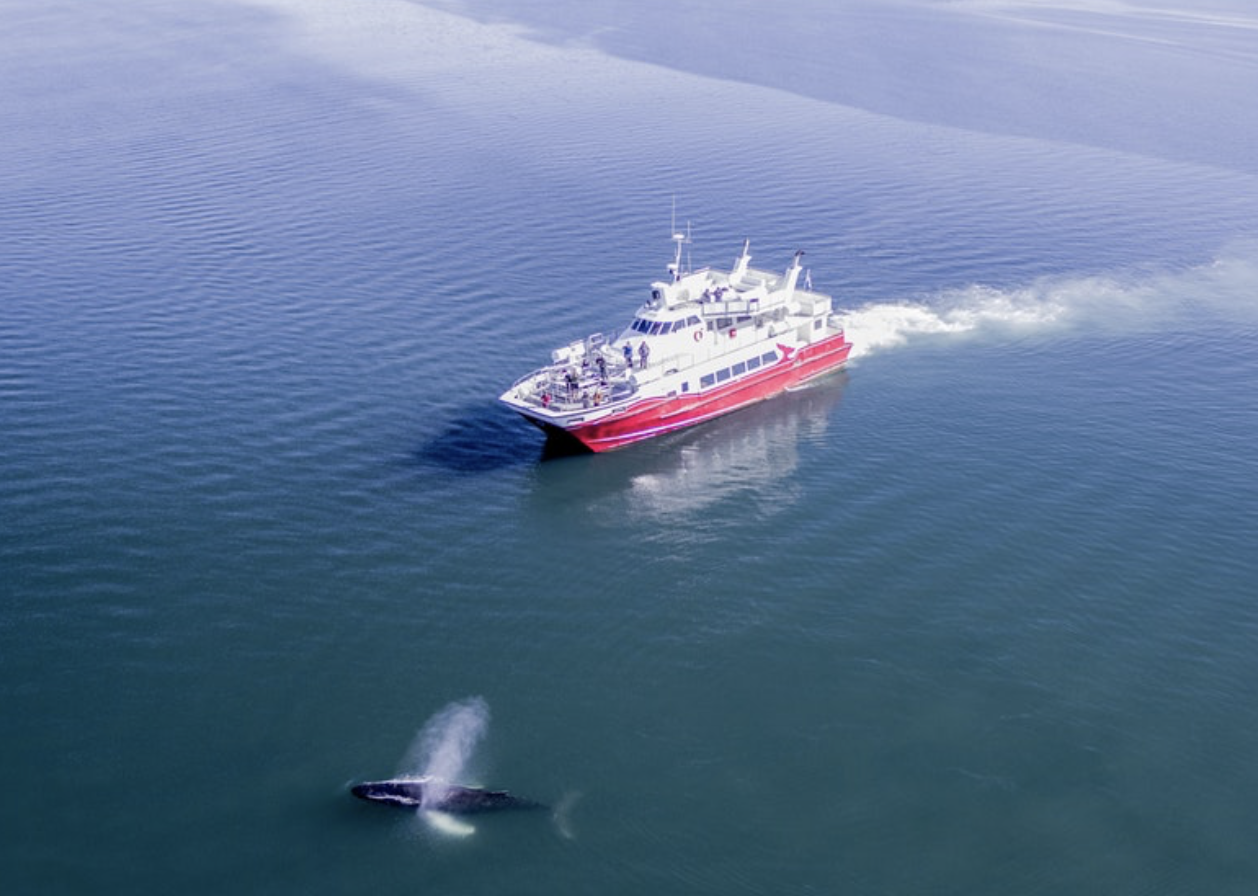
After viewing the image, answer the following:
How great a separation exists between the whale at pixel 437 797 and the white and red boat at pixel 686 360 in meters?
41.9

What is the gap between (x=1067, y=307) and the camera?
131 metres

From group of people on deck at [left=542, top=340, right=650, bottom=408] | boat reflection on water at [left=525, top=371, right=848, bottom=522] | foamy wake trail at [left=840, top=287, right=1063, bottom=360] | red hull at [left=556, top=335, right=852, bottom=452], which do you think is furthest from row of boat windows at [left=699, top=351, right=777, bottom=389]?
foamy wake trail at [left=840, top=287, right=1063, bottom=360]

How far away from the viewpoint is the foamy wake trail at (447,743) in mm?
61000

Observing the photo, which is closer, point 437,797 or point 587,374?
point 437,797

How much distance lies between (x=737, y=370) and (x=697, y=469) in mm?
16732

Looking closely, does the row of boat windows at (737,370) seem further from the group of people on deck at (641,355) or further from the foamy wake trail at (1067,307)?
the foamy wake trail at (1067,307)

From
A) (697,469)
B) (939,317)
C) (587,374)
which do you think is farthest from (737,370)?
(939,317)

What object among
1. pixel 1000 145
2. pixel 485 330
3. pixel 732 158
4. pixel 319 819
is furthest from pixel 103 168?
pixel 1000 145

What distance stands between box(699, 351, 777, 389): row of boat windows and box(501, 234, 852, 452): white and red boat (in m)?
0.10

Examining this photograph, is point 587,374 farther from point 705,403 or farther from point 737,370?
point 737,370

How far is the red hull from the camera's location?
9944 cm

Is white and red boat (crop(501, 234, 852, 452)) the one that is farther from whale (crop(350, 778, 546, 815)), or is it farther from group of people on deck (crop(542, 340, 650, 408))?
whale (crop(350, 778, 546, 815))

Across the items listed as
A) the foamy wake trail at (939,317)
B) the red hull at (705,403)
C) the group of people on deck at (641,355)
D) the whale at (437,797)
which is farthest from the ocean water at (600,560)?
the group of people on deck at (641,355)

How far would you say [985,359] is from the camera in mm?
118188
